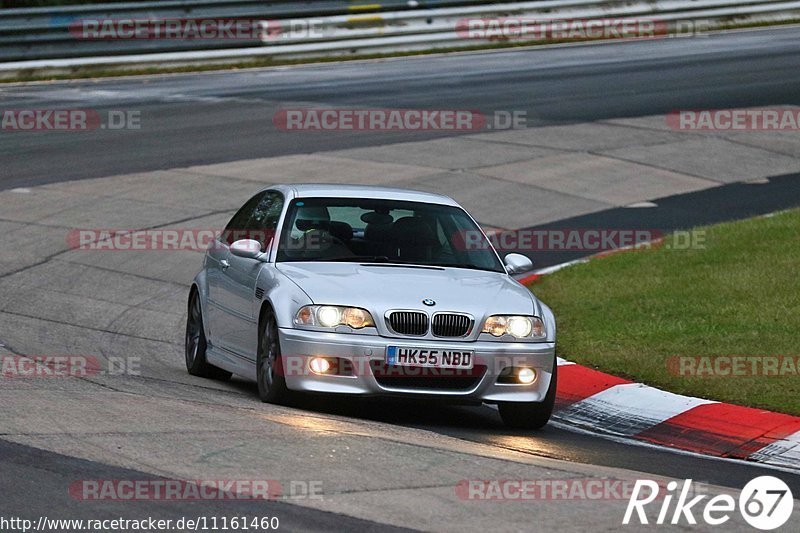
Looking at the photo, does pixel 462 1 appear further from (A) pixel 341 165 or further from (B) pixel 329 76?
(A) pixel 341 165

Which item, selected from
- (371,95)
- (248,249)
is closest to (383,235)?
(248,249)

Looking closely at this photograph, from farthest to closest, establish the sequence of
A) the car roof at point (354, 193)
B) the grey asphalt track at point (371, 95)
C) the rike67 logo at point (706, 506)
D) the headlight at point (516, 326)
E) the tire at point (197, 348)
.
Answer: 1. the grey asphalt track at point (371, 95)
2. the tire at point (197, 348)
3. the car roof at point (354, 193)
4. the headlight at point (516, 326)
5. the rike67 logo at point (706, 506)

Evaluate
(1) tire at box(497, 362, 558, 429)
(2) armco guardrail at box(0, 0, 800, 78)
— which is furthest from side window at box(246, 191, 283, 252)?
(2) armco guardrail at box(0, 0, 800, 78)

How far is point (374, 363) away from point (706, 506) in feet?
8.60

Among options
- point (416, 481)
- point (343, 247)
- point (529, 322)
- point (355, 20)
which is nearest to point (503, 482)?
point (416, 481)

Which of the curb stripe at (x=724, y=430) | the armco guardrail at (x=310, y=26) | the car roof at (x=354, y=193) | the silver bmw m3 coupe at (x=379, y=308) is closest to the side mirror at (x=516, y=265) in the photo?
the silver bmw m3 coupe at (x=379, y=308)

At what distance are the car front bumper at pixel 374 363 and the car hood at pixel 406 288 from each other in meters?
0.21

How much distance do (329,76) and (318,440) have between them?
2046cm

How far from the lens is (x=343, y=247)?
9945mm

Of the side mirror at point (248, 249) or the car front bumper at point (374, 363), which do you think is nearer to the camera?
the car front bumper at point (374, 363)

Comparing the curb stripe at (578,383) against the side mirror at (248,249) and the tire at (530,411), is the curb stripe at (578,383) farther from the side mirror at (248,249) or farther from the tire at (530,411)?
the side mirror at (248,249)

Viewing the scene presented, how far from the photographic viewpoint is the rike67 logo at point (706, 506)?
658cm

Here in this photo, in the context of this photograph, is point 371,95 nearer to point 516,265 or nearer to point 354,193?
point 354,193

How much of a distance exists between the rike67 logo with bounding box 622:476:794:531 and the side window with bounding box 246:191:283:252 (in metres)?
3.86
